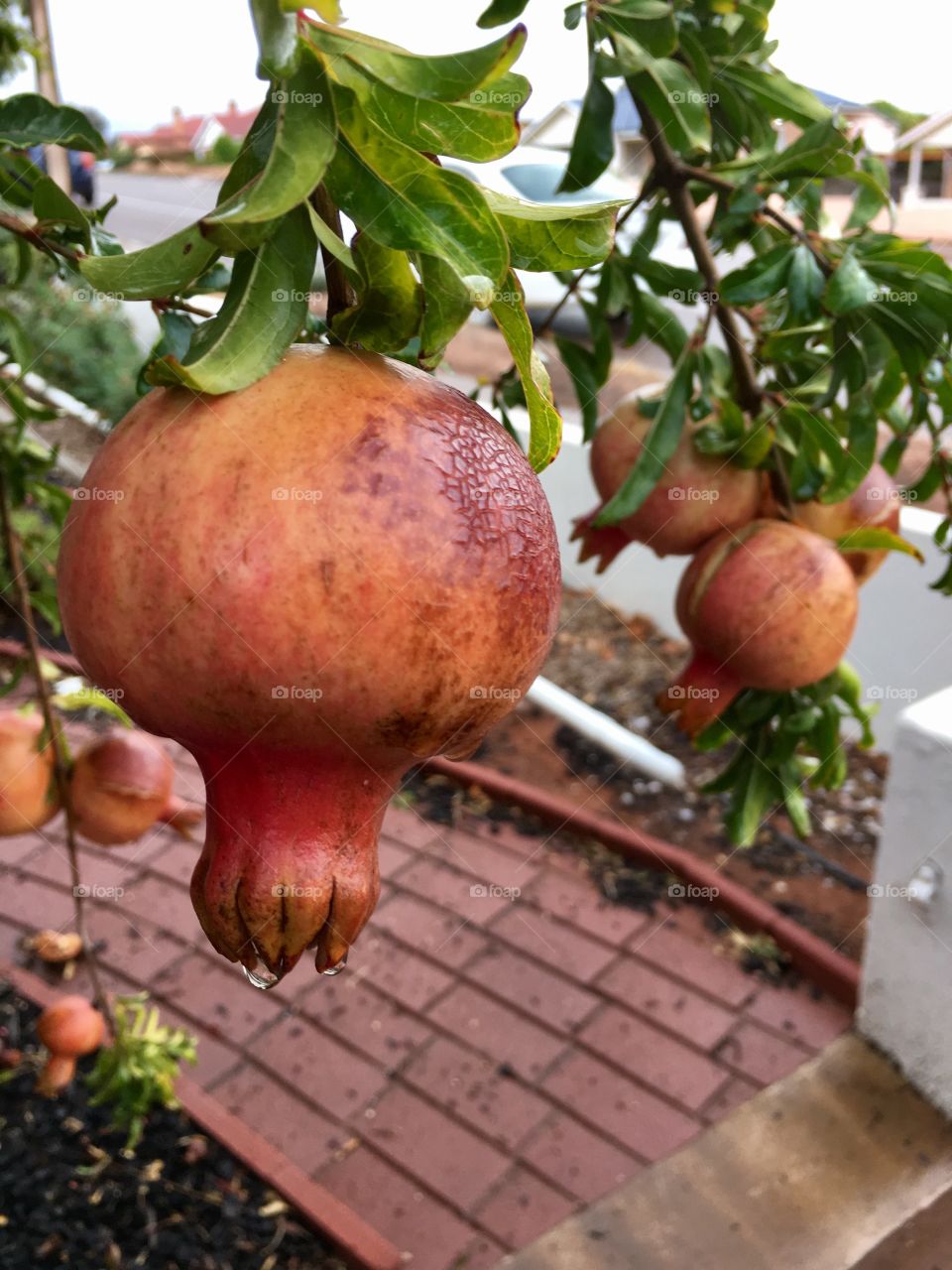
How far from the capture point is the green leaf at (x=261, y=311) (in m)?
0.48

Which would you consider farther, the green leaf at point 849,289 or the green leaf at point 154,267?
the green leaf at point 849,289

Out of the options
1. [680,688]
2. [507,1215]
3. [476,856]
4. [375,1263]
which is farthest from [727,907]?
[680,688]

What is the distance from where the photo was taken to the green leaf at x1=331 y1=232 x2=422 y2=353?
0.52m

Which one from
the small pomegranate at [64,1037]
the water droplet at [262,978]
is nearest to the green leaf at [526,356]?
the water droplet at [262,978]

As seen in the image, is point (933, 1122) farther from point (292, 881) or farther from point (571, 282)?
point (292, 881)

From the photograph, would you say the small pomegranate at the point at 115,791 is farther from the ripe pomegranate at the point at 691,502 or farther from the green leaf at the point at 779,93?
the green leaf at the point at 779,93

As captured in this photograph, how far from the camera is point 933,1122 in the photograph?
96.8 inches

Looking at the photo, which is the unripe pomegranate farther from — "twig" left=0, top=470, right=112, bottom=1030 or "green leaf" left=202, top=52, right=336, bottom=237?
"green leaf" left=202, top=52, right=336, bottom=237

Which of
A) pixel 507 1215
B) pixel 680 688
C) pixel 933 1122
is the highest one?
pixel 680 688

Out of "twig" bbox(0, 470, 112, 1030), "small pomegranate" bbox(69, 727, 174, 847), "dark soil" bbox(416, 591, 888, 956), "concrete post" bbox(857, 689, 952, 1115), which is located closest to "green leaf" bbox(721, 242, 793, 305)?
"twig" bbox(0, 470, 112, 1030)

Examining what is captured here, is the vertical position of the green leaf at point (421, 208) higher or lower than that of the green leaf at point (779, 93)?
lower

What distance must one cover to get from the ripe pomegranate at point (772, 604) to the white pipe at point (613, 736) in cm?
266

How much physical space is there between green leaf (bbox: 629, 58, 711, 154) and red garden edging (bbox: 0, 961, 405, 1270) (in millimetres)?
1999

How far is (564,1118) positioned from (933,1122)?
30.9 inches
